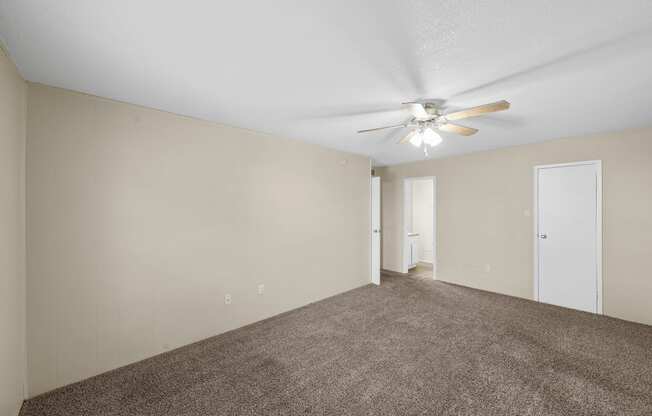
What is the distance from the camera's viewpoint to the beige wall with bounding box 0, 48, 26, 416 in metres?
1.59

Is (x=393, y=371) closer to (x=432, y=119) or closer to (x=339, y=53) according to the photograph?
(x=432, y=119)

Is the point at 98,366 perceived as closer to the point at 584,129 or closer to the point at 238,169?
the point at 238,169

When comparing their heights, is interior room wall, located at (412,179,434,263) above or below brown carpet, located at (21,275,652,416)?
above

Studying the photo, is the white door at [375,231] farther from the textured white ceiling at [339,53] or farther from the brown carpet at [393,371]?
the textured white ceiling at [339,53]

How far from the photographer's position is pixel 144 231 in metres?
2.51

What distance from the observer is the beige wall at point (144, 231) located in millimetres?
2078

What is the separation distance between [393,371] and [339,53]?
100 inches

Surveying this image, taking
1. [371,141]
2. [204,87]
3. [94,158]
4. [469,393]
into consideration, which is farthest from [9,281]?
[371,141]

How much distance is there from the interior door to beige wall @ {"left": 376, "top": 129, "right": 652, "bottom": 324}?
0.12m

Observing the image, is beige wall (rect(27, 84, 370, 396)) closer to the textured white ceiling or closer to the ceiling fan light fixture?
the textured white ceiling

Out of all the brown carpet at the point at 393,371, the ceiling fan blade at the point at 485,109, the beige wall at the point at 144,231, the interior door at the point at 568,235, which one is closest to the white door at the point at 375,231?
the brown carpet at the point at 393,371

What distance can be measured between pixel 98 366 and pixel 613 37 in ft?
14.2

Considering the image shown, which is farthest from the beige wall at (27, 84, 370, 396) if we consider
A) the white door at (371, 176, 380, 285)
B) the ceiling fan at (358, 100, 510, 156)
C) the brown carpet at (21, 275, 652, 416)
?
the ceiling fan at (358, 100, 510, 156)

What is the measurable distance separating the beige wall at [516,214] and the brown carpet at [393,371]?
2.13 feet
